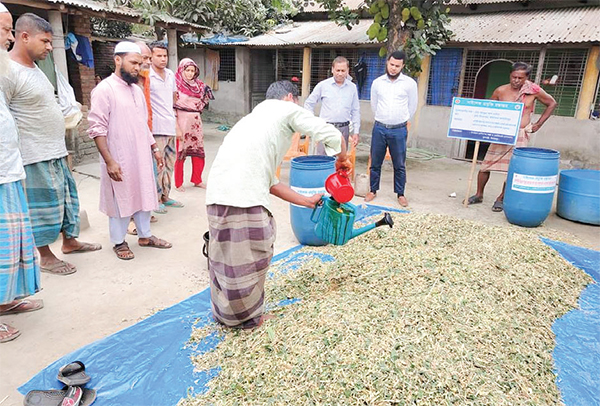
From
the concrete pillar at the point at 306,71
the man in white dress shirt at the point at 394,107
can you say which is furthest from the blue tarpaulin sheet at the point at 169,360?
the concrete pillar at the point at 306,71

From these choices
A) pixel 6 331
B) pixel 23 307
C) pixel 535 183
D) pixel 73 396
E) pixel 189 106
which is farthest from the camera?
pixel 189 106

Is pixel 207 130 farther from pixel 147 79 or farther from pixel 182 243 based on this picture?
pixel 182 243

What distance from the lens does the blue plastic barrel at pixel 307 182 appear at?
3395mm

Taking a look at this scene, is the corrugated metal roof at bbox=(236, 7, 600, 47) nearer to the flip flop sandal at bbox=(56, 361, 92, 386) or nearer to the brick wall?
the brick wall

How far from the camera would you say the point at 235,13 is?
10.4 metres

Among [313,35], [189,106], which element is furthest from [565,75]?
[189,106]

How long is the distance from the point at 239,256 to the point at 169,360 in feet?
1.95

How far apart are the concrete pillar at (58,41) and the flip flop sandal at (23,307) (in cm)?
427

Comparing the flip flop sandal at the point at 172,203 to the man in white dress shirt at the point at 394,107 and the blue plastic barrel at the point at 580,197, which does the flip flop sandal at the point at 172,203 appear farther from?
the blue plastic barrel at the point at 580,197

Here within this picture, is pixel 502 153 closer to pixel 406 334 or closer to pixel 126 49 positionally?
pixel 406 334

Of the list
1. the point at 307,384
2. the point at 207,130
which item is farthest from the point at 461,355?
the point at 207,130

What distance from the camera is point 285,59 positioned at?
10.5m

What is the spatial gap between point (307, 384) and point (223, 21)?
409 inches

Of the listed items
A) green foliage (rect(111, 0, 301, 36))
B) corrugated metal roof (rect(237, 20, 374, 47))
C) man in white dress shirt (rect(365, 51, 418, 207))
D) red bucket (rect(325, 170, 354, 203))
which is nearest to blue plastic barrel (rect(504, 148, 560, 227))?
man in white dress shirt (rect(365, 51, 418, 207))
